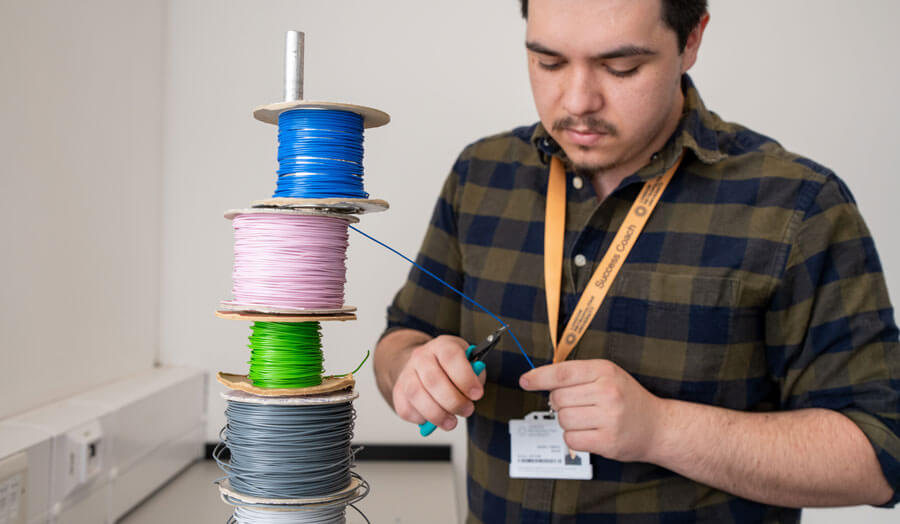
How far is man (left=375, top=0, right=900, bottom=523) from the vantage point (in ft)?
4.41

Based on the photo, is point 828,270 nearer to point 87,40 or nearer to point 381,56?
point 381,56

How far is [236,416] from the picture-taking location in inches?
43.6

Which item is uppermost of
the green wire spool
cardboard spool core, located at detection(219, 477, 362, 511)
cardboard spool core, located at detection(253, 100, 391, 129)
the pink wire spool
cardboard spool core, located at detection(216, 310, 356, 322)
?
cardboard spool core, located at detection(253, 100, 391, 129)

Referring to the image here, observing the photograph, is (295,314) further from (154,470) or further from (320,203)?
(154,470)

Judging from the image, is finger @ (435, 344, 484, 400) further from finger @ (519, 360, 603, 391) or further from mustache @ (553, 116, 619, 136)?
mustache @ (553, 116, 619, 136)

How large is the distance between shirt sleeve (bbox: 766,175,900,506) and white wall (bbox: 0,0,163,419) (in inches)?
75.9

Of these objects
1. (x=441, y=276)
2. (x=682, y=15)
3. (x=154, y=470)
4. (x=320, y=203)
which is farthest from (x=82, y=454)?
(x=682, y=15)

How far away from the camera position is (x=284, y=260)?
3.59 feet

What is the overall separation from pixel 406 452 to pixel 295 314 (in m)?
1.94

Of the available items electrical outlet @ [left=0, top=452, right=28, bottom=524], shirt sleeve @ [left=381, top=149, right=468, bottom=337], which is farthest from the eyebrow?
electrical outlet @ [left=0, top=452, right=28, bottom=524]

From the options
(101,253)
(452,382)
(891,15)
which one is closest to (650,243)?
(452,382)

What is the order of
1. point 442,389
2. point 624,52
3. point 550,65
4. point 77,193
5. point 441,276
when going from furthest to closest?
point 77,193, point 441,276, point 550,65, point 624,52, point 442,389

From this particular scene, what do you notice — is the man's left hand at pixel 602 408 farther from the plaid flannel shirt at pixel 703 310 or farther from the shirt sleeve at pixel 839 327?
the shirt sleeve at pixel 839 327

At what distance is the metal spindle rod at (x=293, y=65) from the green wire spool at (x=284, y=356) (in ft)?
1.25
